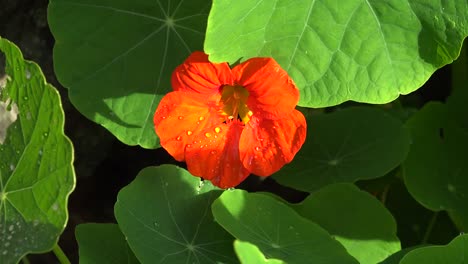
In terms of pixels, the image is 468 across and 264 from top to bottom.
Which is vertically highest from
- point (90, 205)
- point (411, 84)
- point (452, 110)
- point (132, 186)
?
point (411, 84)

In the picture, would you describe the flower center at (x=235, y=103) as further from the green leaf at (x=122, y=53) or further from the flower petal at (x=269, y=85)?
the green leaf at (x=122, y=53)

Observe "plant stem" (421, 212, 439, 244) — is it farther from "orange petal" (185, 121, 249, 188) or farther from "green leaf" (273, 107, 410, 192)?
"orange petal" (185, 121, 249, 188)

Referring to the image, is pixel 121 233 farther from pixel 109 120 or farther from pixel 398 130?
pixel 398 130

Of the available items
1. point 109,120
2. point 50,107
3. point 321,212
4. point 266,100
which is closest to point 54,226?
point 50,107

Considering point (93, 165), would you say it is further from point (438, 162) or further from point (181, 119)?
point (438, 162)

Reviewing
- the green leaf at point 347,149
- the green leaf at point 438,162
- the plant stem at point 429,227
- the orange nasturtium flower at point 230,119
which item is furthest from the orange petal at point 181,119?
the plant stem at point 429,227

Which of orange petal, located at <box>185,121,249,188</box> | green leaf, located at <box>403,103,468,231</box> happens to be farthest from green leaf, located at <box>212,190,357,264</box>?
green leaf, located at <box>403,103,468,231</box>
